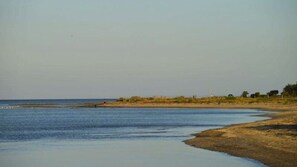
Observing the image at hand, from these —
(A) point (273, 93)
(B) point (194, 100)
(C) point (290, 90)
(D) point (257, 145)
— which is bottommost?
(D) point (257, 145)

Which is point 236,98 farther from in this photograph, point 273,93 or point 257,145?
point 257,145

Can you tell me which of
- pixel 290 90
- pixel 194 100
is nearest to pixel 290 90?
pixel 290 90

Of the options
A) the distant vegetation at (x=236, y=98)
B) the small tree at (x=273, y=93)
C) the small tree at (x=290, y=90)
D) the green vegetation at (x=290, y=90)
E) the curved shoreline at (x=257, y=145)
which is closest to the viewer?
the curved shoreline at (x=257, y=145)

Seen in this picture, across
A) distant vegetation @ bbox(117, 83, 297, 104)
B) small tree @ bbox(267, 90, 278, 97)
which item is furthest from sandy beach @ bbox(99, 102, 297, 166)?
small tree @ bbox(267, 90, 278, 97)

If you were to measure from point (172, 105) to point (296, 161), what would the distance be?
142 meters

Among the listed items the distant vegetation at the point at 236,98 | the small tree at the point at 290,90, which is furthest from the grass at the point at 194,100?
the small tree at the point at 290,90

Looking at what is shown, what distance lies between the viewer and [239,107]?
137 meters

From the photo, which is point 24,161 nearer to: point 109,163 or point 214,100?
point 109,163

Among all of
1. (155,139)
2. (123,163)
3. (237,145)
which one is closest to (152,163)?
(123,163)

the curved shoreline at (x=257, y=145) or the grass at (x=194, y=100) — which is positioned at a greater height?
the grass at (x=194, y=100)

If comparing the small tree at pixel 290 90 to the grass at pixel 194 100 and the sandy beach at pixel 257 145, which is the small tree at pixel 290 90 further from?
the sandy beach at pixel 257 145

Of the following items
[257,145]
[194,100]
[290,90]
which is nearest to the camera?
[257,145]

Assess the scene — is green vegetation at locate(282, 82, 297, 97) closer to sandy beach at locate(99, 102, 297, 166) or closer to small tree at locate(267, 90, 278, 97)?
small tree at locate(267, 90, 278, 97)

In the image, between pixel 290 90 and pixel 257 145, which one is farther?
pixel 290 90
